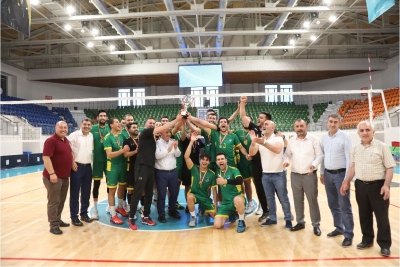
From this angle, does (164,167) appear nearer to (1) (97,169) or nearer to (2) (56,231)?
(1) (97,169)

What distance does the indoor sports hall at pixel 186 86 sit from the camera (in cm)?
387

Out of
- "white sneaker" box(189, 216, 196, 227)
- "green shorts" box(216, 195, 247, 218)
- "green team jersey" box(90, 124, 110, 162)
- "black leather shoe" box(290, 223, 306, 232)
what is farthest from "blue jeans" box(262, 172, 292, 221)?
"green team jersey" box(90, 124, 110, 162)

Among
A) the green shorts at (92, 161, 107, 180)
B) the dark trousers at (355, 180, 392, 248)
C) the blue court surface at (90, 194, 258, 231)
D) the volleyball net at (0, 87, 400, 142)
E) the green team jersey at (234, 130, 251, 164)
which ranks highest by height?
the volleyball net at (0, 87, 400, 142)

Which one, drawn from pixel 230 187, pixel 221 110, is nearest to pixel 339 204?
pixel 230 187

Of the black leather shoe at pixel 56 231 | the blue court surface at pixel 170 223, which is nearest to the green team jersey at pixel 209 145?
the blue court surface at pixel 170 223

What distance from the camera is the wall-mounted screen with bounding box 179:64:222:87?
1922cm

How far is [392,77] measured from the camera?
2044 cm

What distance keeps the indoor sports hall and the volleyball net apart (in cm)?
12

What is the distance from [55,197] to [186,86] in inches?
611

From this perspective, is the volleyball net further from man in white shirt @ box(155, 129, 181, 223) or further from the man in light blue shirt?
the man in light blue shirt

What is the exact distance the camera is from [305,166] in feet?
14.3

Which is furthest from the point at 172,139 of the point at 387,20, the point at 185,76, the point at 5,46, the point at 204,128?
the point at 5,46

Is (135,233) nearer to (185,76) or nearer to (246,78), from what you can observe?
(185,76)

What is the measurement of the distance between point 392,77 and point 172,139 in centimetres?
2091
